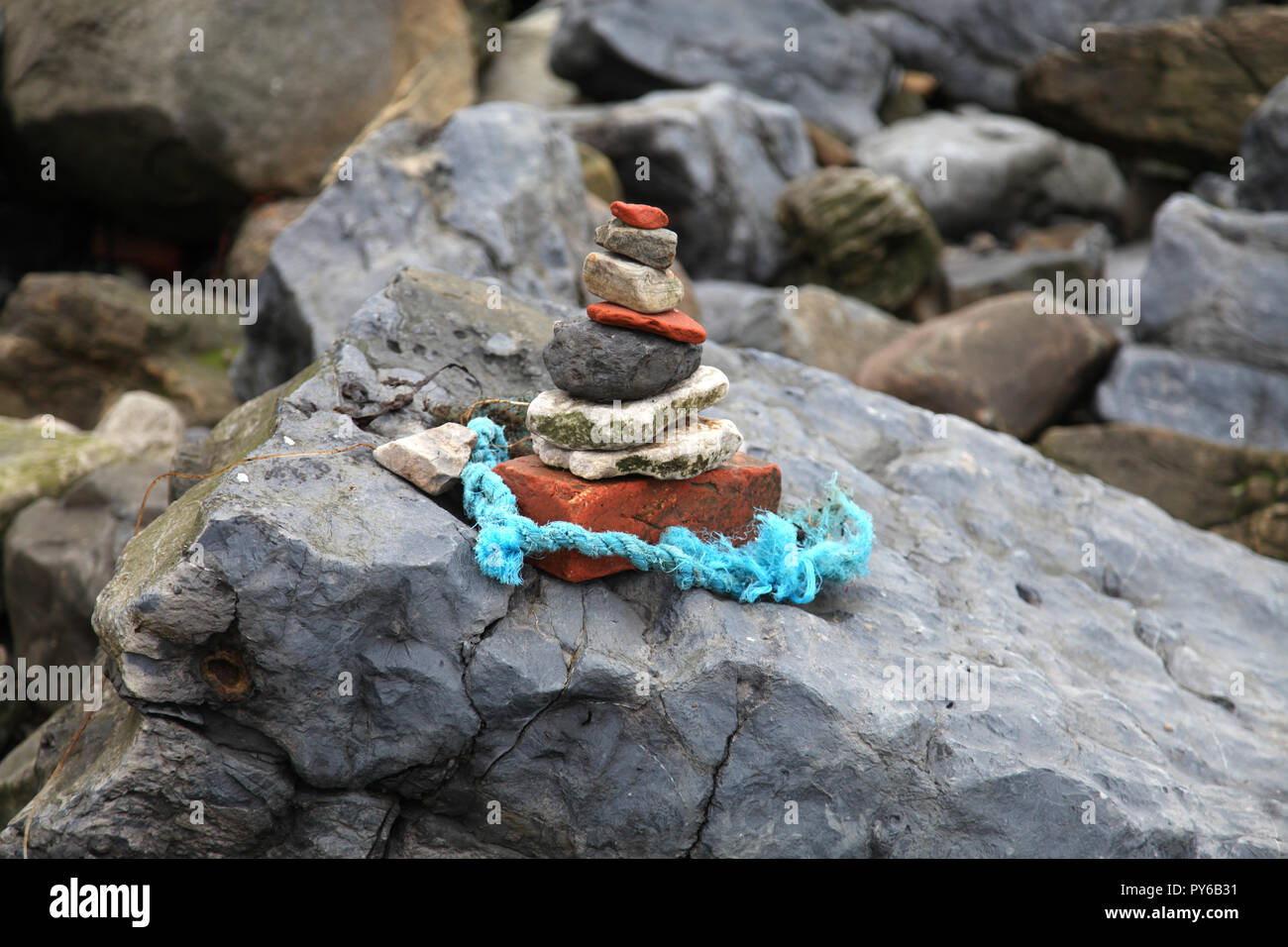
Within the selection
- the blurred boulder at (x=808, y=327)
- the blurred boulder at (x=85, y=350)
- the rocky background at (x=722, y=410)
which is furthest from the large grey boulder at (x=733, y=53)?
the blurred boulder at (x=85, y=350)

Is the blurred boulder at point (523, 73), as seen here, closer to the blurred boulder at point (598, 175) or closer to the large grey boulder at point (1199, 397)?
the blurred boulder at point (598, 175)

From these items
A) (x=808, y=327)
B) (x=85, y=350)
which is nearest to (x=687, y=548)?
(x=808, y=327)

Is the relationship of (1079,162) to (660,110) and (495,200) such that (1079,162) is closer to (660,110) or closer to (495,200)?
(660,110)

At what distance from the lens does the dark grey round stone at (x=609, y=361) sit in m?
3.86

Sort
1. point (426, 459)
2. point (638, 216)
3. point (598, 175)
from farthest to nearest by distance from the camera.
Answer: point (598, 175) < point (638, 216) < point (426, 459)

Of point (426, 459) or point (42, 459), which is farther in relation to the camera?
point (42, 459)

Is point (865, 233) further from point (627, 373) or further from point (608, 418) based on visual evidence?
point (608, 418)

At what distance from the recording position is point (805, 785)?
3.64 meters

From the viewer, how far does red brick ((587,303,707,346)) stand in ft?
12.7

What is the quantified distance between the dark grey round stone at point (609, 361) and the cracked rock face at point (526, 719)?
0.65m

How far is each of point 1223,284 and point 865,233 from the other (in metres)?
3.31

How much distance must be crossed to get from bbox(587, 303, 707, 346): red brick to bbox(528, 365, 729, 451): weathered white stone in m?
0.23

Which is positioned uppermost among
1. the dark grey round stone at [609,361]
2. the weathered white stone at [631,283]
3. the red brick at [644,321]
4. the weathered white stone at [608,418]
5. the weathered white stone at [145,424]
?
the weathered white stone at [631,283]

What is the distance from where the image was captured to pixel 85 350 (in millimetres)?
9250
